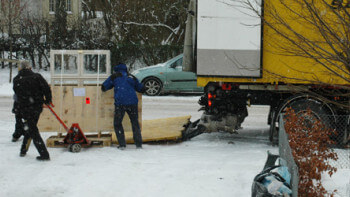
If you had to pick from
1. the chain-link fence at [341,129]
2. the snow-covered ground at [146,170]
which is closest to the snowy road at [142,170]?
the snow-covered ground at [146,170]

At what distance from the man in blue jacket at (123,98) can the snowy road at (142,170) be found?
1.24ft

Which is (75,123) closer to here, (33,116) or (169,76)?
(33,116)

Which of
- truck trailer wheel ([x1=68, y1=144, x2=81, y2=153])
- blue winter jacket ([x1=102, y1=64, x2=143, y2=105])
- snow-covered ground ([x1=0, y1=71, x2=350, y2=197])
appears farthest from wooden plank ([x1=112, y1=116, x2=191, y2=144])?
blue winter jacket ([x1=102, y1=64, x2=143, y2=105])

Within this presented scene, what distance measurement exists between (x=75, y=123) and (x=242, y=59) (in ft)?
11.1

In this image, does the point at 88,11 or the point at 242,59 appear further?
the point at 88,11

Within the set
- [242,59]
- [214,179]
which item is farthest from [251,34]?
[214,179]

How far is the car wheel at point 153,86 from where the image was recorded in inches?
704

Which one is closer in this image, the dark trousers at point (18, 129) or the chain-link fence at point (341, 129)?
the chain-link fence at point (341, 129)

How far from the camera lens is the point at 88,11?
2844cm

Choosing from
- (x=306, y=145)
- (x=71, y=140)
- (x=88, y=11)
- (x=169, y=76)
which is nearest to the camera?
(x=306, y=145)

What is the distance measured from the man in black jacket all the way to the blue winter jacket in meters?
1.28

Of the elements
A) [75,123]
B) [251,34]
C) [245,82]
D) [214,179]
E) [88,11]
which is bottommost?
[214,179]

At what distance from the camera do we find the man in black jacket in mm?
7465

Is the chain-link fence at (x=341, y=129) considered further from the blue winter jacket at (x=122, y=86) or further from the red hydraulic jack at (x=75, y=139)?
the red hydraulic jack at (x=75, y=139)
